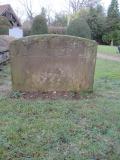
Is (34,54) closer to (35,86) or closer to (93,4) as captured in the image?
(35,86)

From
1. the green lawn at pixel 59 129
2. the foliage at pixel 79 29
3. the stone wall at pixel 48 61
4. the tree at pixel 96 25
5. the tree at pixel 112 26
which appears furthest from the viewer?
the tree at pixel 96 25

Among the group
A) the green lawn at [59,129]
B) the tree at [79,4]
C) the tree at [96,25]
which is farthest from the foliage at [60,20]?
the green lawn at [59,129]

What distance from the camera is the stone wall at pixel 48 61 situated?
868 centimetres

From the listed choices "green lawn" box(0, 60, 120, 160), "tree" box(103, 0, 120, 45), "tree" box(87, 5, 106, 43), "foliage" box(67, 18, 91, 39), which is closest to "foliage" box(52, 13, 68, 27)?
"tree" box(103, 0, 120, 45)

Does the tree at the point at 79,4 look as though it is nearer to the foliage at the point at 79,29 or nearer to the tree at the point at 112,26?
the tree at the point at 112,26

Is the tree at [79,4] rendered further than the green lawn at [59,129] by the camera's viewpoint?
Yes

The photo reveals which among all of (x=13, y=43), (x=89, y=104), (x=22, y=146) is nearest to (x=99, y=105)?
(x=89, y=104)

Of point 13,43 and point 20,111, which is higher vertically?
point 13,43

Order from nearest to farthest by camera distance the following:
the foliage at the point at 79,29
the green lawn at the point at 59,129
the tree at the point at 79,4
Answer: the green lawn at the point at 59,129, the foliage at the point at 79,29, the tree at the point at 79,4

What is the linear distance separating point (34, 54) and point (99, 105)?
Result: 6.39 ft

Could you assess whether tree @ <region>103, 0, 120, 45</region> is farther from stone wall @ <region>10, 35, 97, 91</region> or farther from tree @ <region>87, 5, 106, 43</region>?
stone wall @ <region>10, 35, 97, 91</region>

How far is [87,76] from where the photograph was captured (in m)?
9.10

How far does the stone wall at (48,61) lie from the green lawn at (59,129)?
77 centimetres

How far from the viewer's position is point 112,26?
2024 inches
